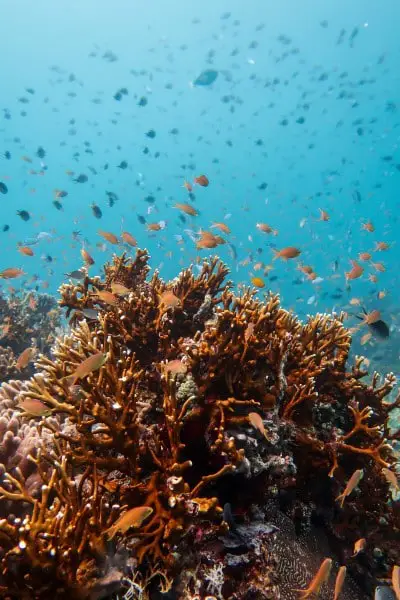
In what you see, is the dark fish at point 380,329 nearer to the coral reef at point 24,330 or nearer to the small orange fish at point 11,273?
the coral reef at point 24,330

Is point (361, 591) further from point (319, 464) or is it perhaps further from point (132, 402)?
point (132, 402)

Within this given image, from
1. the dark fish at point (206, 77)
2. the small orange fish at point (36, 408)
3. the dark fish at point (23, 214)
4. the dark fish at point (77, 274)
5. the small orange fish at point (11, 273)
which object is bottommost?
the small orange fish at point (36, 408)

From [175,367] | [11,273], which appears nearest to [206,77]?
[11,273]

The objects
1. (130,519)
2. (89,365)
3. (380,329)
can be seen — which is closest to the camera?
(130,519)

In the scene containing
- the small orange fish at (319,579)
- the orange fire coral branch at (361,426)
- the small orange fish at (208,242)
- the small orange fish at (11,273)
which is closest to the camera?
the small orange fish at (319,579)

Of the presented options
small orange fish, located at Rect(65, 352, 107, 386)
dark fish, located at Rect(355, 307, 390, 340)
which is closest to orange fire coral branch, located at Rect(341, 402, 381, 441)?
small orange fish, located at Rect(65, 352, 107, 386)

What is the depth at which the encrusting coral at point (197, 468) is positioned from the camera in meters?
2.32

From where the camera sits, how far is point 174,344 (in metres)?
4.42

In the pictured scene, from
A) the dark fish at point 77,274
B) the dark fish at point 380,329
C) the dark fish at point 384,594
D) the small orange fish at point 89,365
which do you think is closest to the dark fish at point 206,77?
the dark fish at point 77,274

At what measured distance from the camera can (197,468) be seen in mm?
3148

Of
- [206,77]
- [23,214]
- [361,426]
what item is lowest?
[361,426]

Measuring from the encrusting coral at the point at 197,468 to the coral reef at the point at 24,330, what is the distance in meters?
2.92

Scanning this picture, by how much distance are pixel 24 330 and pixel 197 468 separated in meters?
7.45

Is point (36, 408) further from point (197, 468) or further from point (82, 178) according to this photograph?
point (82, 178)
